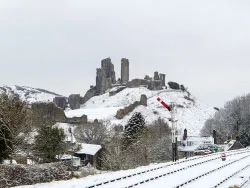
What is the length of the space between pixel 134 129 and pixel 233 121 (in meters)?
33.9

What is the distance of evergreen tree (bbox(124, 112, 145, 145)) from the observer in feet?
233

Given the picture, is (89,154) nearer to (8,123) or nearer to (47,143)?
(47,143)

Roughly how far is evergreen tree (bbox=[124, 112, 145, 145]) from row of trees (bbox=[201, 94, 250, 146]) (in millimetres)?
26087

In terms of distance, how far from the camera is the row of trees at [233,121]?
3544 inches

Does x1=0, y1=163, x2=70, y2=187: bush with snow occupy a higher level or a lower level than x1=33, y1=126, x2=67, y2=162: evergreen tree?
lower

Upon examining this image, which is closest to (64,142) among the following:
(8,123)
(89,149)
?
(89,149)

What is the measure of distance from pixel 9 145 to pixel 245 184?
674 inches

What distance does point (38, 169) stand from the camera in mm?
20953

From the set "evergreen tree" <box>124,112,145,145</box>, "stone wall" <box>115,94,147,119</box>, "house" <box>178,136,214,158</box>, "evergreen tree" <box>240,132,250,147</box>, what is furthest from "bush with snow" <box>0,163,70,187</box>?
"stone wall" <box>115,94,147,119</box>

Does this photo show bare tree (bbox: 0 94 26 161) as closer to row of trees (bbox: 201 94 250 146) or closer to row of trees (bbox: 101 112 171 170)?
row of trees (bbox: 101 112 171 170)

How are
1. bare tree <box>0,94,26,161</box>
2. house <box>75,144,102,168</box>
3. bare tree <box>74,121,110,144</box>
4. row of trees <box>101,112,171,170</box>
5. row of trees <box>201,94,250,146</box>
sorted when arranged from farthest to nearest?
1. row of trees <box>201,94,250,146</box>
2. bare tree <box>74,121,110,144</box>
3. house <box>75,144,102,168</box>
4. row of trees <box>101,112,171,170</box>
5. bare tree <box>0,94,26,161</box>

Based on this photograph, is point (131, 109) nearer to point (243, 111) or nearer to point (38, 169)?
point (243, 111)

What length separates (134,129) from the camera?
72.2 metres

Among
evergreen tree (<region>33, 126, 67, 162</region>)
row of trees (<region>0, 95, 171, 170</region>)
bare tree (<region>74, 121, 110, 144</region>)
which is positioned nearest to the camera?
row of trees (<region>0, 95, 171, 170</region>)
